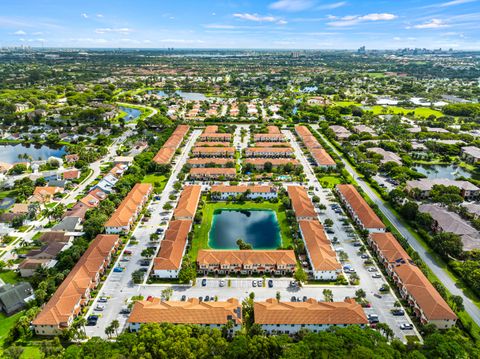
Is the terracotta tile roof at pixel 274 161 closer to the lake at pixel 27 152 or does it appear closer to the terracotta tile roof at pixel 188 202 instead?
the terracotta tile roof at pixel 188 202

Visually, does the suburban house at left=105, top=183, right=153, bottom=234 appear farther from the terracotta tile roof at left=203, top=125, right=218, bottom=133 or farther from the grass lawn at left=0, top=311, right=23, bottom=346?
the terracotta tile roof at left=203, top=125, right=218, bottom=133

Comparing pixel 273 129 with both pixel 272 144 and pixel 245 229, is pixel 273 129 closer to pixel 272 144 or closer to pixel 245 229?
pixel 272 144

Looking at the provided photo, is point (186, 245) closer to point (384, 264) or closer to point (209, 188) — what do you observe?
point (209, 188)

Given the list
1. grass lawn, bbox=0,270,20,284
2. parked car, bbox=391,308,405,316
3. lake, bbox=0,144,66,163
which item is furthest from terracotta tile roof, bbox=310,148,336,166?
lake, bbox=0,144,66,163

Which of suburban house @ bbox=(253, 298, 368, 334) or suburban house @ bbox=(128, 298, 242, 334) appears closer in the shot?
suburban house @ bbox=(128, 298, 242, 334)

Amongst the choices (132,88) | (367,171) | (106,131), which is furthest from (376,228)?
(132,88)

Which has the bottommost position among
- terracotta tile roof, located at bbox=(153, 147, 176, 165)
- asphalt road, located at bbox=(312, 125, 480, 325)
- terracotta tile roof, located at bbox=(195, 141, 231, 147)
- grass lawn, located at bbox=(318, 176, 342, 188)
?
asphalt road, located at bbox=(312, 125, 480, 325)

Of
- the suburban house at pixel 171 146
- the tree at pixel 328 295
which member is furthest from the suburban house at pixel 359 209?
the suburban house at pixel 171 146

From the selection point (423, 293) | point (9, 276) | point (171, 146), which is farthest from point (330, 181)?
point (9, 276)
